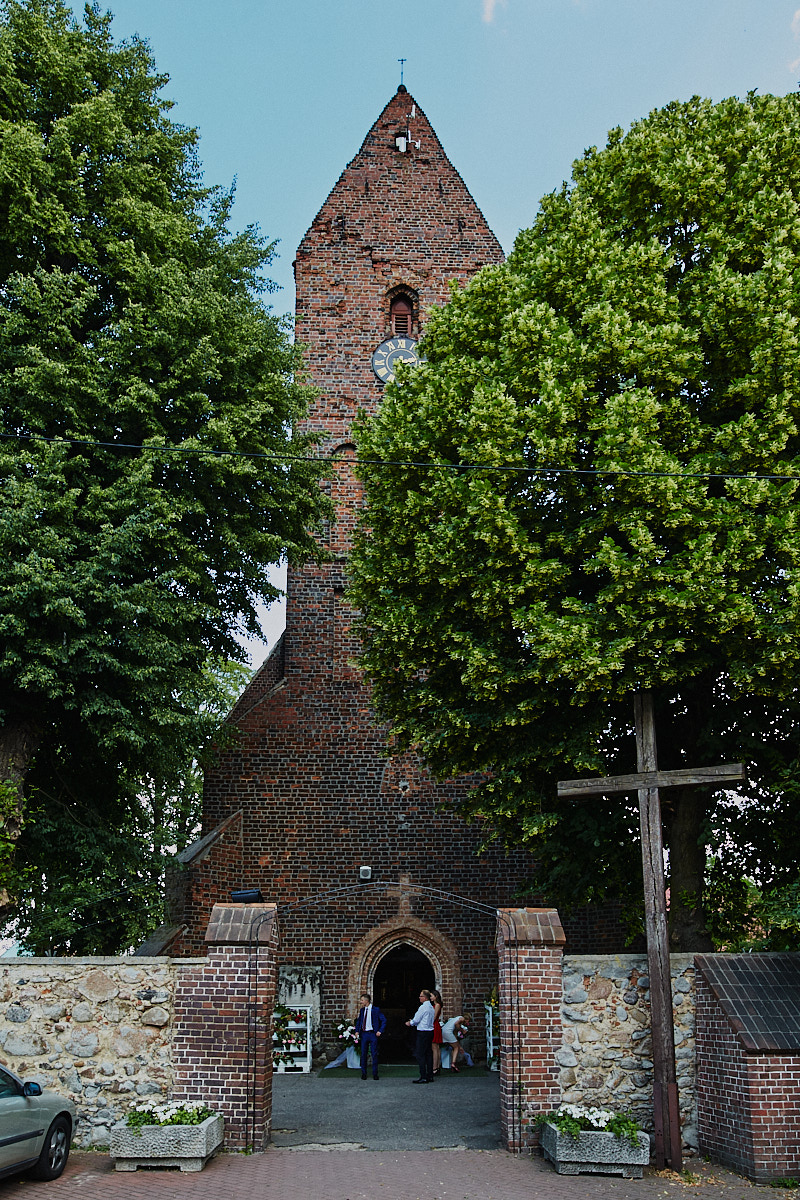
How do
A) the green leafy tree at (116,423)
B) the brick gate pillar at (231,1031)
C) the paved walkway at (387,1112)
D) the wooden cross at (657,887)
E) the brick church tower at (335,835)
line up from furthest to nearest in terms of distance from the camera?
the brick church tower at (335,835), the green leafy tree at (116,423), the paved walkway at (387,1112), the brick gate pillar at (231,1031), the wooden cross at (657,887)

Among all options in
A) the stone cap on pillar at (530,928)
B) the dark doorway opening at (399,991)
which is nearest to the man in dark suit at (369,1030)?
the dark doorway opening at (399,991)

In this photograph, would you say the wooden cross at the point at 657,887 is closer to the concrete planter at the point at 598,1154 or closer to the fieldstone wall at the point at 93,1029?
the concrete planter at the point at 598,1154

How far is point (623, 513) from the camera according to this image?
412 inches

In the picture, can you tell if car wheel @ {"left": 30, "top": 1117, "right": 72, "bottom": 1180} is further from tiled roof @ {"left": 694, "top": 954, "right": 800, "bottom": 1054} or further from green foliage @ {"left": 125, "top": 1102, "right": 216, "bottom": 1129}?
tiled roof @ {"left": 694, "top": 954, "right": 800, "bottom": 1054}

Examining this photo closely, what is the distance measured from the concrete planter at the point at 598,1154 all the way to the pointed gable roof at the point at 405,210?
1726cm

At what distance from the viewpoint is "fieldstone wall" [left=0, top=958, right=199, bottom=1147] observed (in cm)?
916

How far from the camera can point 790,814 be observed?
11711mm

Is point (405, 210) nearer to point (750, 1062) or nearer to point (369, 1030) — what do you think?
point (369, 1030)

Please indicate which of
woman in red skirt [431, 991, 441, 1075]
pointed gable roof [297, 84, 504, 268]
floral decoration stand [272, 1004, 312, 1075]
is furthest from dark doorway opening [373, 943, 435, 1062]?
pointed gable roof [297, 84, 504, 268]

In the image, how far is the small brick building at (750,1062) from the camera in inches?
330

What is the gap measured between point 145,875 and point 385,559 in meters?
5.21

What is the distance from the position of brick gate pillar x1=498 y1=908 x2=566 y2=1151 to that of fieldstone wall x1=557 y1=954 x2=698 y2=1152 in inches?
5.5

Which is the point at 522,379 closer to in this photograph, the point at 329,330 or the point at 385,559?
the point at 385,559

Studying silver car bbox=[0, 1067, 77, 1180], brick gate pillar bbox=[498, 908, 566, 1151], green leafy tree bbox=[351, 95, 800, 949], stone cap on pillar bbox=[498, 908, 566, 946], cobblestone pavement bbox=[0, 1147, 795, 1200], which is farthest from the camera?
green leafy tree bbox=[351, 95, 800, 949]
